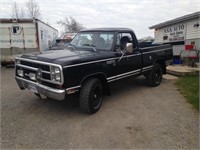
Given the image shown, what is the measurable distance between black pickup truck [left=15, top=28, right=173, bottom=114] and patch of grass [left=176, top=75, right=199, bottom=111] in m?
1.45

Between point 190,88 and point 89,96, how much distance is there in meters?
3.98

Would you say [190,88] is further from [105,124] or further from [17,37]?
[17,37]

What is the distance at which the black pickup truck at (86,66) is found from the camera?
12.5 ft

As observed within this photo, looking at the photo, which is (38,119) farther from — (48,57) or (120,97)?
(120,97)

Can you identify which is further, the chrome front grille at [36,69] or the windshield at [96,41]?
the windshield at [96,41]

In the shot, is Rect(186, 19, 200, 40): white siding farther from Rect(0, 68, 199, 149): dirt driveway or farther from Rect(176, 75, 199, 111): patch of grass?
Rect(0, 68, 199, 149): dirt driveway

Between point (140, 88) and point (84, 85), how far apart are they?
3.07 meters

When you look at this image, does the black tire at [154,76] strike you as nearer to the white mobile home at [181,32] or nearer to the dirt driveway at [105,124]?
the dirt driveway at [105,124]

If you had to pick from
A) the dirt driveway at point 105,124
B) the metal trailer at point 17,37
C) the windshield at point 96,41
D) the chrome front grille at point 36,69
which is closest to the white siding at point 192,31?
the dirt driveway at point 105,124

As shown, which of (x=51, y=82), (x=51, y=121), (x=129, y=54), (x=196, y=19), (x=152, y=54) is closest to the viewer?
(x=51, y=82)

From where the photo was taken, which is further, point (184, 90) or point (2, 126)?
point (184, 90)

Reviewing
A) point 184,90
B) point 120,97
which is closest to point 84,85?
point 120,97

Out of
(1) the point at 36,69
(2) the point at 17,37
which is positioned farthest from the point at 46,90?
(2) the point at 17,37

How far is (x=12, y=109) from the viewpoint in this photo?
4.76m
